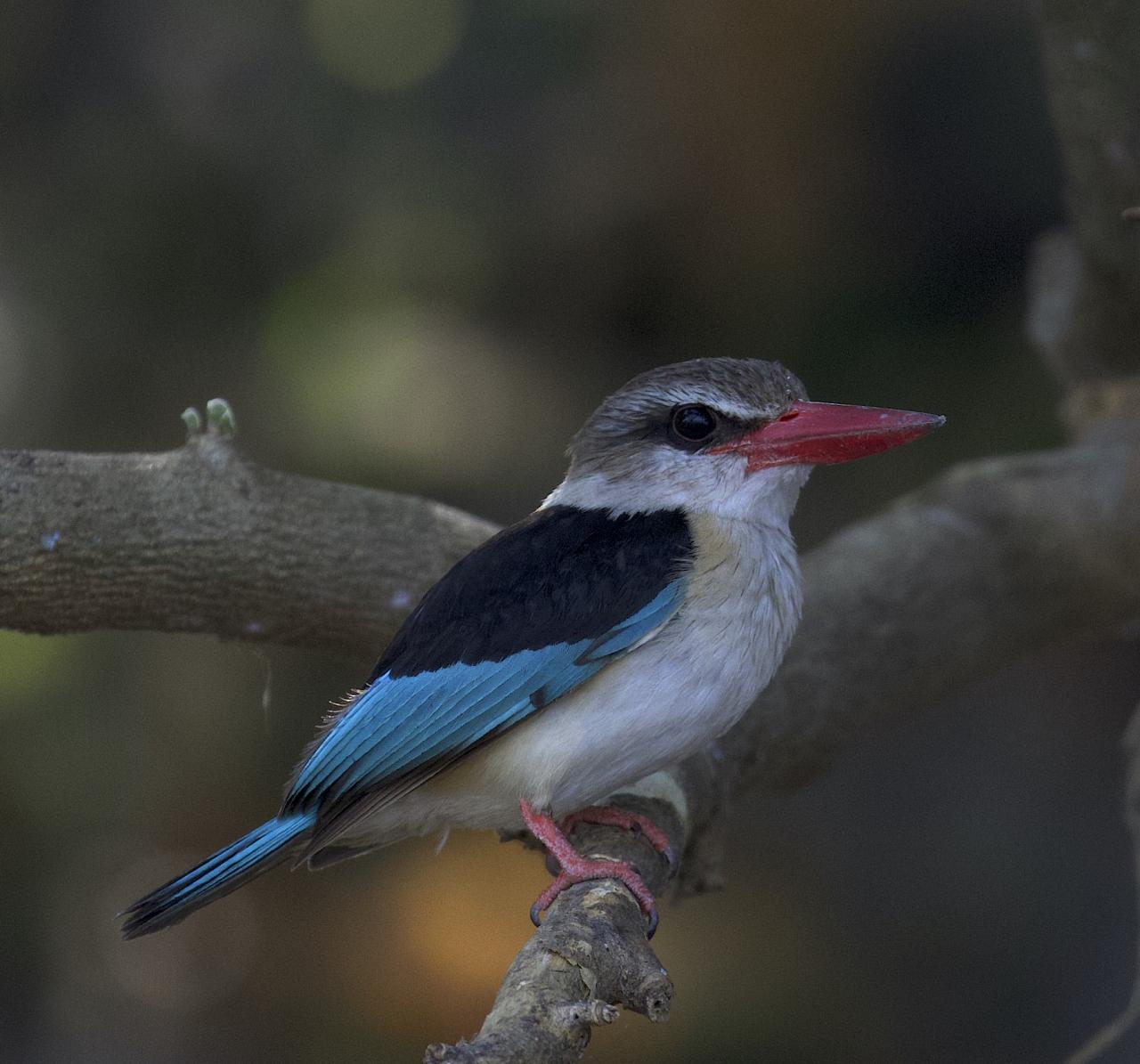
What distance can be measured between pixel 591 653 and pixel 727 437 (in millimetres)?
474

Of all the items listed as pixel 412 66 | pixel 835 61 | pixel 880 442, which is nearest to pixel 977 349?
pixel 835 61

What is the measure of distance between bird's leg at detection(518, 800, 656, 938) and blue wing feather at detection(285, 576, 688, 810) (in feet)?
0.55

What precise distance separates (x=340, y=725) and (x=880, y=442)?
1.03m

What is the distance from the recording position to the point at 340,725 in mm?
2523

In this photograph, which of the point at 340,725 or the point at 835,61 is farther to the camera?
the point at 835,61

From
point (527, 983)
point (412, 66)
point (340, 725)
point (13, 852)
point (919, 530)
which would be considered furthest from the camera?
point (412, 66)

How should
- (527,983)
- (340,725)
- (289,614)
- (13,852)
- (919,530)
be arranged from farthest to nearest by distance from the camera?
(13,852) → (919,530) → (289,614) → (340,725) → (527,983)

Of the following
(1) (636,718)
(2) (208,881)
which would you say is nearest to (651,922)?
(1) (636,718)

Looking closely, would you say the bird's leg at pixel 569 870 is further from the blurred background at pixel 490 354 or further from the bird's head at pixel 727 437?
the blurred background at pixel 490 354

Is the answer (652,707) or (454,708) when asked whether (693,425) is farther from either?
(454,708)

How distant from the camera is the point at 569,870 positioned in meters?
2.43

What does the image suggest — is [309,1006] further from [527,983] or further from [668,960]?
[527,983]

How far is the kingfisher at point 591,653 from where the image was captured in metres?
2.42

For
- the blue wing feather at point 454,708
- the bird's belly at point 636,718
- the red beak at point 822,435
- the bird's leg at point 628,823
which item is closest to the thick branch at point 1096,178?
the red beak at point 822,435
